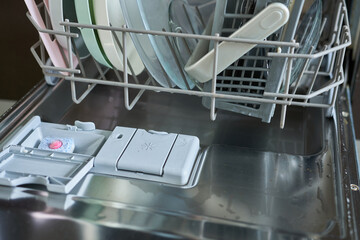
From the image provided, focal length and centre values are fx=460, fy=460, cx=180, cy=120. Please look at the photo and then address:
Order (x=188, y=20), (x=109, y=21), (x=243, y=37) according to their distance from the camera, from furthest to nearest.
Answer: (x=188, y=20), (x=109, y=21), (x=243, y=37)

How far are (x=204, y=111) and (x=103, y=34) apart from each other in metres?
0.31

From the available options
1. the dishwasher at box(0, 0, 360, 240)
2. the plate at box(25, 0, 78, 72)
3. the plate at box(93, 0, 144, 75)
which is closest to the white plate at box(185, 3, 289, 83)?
the dishwasher at box(0, 0, 360, 240)

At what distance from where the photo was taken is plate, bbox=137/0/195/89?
67 cm

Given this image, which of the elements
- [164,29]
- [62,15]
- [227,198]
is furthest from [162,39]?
[227,198]

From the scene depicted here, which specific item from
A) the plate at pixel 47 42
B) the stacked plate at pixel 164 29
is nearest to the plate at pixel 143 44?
the stacked plate at pixel 164 29

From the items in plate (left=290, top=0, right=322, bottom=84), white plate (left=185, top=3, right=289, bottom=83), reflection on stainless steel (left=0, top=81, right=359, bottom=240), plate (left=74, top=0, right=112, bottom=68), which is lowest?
reflection on stainless steel (left=0, top=81, right=359, bottom=240)

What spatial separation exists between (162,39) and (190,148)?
0.58 ft

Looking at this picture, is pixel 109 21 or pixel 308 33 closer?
pixel 109 21

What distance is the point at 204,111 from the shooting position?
923 mm

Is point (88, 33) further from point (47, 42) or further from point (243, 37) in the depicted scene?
point (243, 37)

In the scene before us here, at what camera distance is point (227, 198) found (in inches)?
26.6

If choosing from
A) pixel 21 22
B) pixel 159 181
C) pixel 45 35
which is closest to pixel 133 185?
pixel 159 181

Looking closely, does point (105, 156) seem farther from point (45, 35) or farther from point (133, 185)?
point (45, 35)

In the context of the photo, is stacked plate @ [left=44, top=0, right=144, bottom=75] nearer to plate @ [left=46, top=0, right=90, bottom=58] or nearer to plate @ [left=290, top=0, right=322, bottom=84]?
plate @ [left=46, top=0, right=90, bottom=58]
